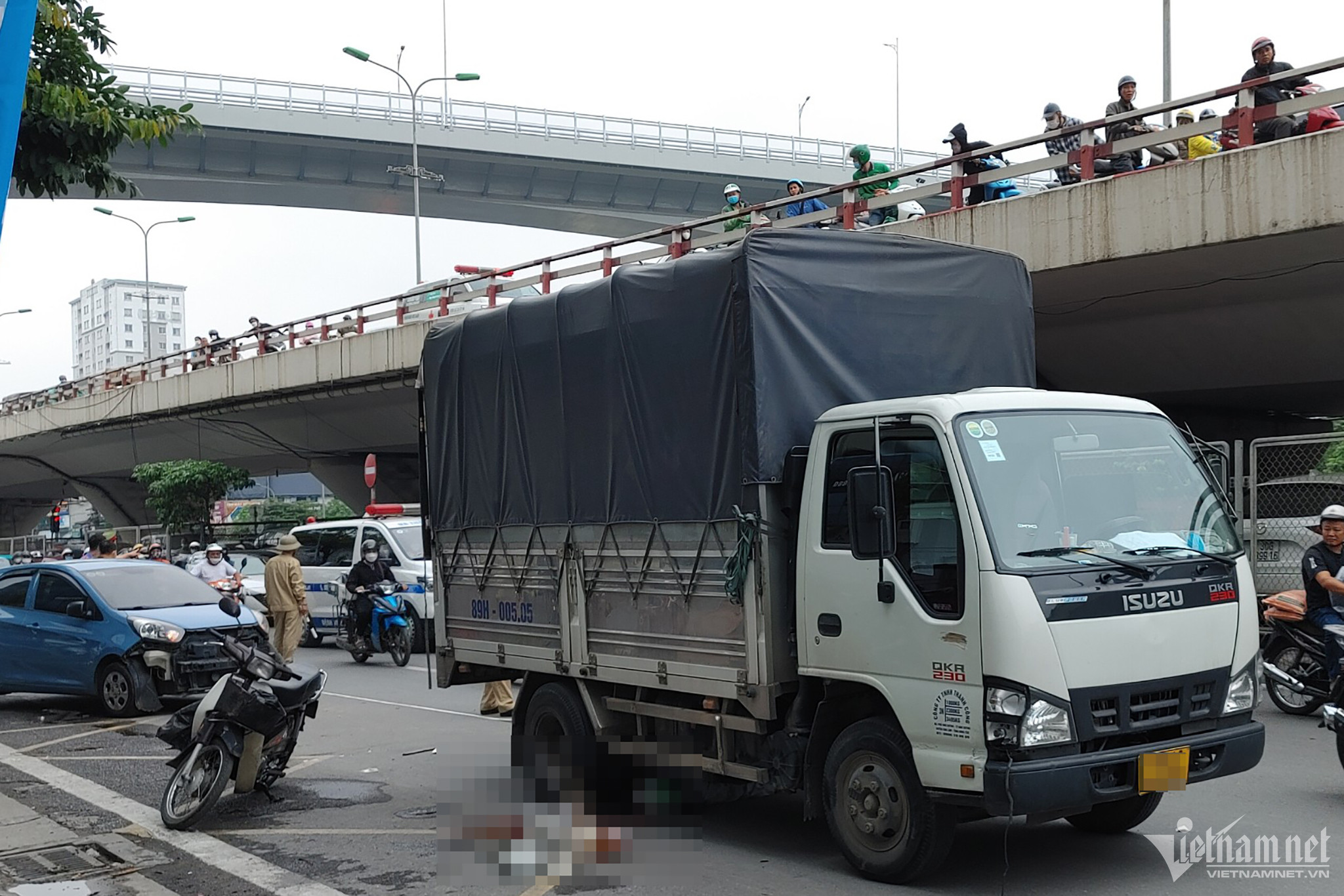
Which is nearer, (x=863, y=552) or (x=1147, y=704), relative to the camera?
(x=1147, y=704)

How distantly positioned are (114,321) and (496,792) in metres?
152

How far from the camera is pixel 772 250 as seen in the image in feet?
21.3

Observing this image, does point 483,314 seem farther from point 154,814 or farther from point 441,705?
Answer: point 441,705

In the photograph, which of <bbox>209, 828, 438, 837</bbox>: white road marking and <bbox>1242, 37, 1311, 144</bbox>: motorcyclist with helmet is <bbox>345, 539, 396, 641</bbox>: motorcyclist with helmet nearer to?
<bbox>209, 828, 438, 837</bbox>: white road marking

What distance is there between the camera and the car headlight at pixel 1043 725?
536 cm

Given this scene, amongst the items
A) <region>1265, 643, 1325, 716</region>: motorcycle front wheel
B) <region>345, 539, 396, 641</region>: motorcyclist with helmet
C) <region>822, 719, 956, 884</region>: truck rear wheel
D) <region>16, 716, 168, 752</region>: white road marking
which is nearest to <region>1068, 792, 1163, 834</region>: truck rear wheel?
<region>822, 719, 956, 884</region>: truck rear wheel

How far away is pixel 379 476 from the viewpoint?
132ft

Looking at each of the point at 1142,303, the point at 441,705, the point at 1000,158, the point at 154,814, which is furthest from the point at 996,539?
the point at 1142,303

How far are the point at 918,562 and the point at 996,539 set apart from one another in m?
0.40

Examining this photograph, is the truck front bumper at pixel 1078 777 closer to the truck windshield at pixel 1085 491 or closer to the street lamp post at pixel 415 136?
the truck windshield at pixel 1085 491

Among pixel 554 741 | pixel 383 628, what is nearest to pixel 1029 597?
pixel 554 741

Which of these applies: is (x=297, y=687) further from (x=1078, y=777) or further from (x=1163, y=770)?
(x=1163, y=770)

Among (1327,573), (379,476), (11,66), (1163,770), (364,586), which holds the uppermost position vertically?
(11,66)

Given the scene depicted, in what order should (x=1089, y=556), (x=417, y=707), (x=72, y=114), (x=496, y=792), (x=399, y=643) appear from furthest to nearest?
(x=399, y=643) → (x=417, y=707) → (x=72, y=114) → (x=496, y=792) → (x=1089, y=556)
